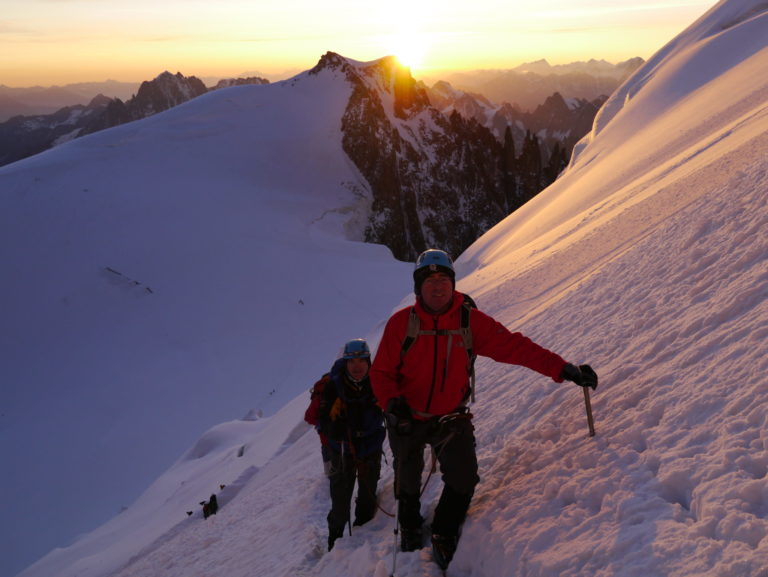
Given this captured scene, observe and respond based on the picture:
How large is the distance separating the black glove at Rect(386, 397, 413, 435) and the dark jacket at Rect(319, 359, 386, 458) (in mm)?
1395

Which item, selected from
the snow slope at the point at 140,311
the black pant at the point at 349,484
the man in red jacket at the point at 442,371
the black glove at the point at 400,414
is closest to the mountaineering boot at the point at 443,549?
the man in red jacket at the point at 442,371

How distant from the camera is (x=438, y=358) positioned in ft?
13.1

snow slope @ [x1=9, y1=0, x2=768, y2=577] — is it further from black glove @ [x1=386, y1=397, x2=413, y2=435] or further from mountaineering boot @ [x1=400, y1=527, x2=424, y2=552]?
black glove @ [x1=386, y1=397, x2=413, y2=435]

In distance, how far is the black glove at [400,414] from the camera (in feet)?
12.7

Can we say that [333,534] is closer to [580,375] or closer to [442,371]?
[442,371]

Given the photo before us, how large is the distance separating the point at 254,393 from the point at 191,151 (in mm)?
34984

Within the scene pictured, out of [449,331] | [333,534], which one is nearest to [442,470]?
[449,331]

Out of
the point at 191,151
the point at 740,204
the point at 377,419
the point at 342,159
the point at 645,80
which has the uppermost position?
the point at 191,151

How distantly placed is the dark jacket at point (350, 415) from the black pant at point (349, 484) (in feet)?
0.37

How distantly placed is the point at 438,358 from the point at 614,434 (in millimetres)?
1297

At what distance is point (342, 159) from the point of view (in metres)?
61.1

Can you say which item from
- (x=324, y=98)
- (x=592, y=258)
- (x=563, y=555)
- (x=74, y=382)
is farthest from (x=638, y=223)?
(x=324, y=98)

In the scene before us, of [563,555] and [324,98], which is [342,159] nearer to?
[324,98]

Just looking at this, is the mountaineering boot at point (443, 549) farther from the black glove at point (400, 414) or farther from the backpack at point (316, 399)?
the backpack at point (316, 399)
